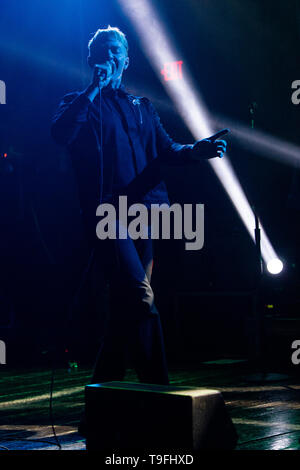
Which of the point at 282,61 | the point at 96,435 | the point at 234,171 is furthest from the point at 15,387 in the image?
the point at 282,61

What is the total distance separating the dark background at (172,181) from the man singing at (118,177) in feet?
11.6

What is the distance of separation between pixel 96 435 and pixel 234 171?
484cm

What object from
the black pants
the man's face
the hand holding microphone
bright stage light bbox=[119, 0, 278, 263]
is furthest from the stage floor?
bright stage light bbox=[119, 0, 278, 263]

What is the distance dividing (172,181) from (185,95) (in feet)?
3.32

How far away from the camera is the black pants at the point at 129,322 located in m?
2.27

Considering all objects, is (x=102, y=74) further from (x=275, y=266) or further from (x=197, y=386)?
(x=275, y=266)

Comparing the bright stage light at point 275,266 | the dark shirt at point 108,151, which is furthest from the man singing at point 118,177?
the bright stage light at point 275,266

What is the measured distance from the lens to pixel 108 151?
2.41 m

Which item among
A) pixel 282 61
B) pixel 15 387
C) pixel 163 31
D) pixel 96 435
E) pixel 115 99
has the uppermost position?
pixel 163 31

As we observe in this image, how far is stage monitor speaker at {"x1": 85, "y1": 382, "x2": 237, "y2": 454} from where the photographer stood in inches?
67.5

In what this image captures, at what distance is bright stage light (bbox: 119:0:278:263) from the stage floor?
1649 millimetres

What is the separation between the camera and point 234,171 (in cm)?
644

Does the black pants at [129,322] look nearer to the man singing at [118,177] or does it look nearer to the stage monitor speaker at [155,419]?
the man singing at [118,177]

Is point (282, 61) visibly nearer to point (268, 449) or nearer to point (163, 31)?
point (163, 31)
